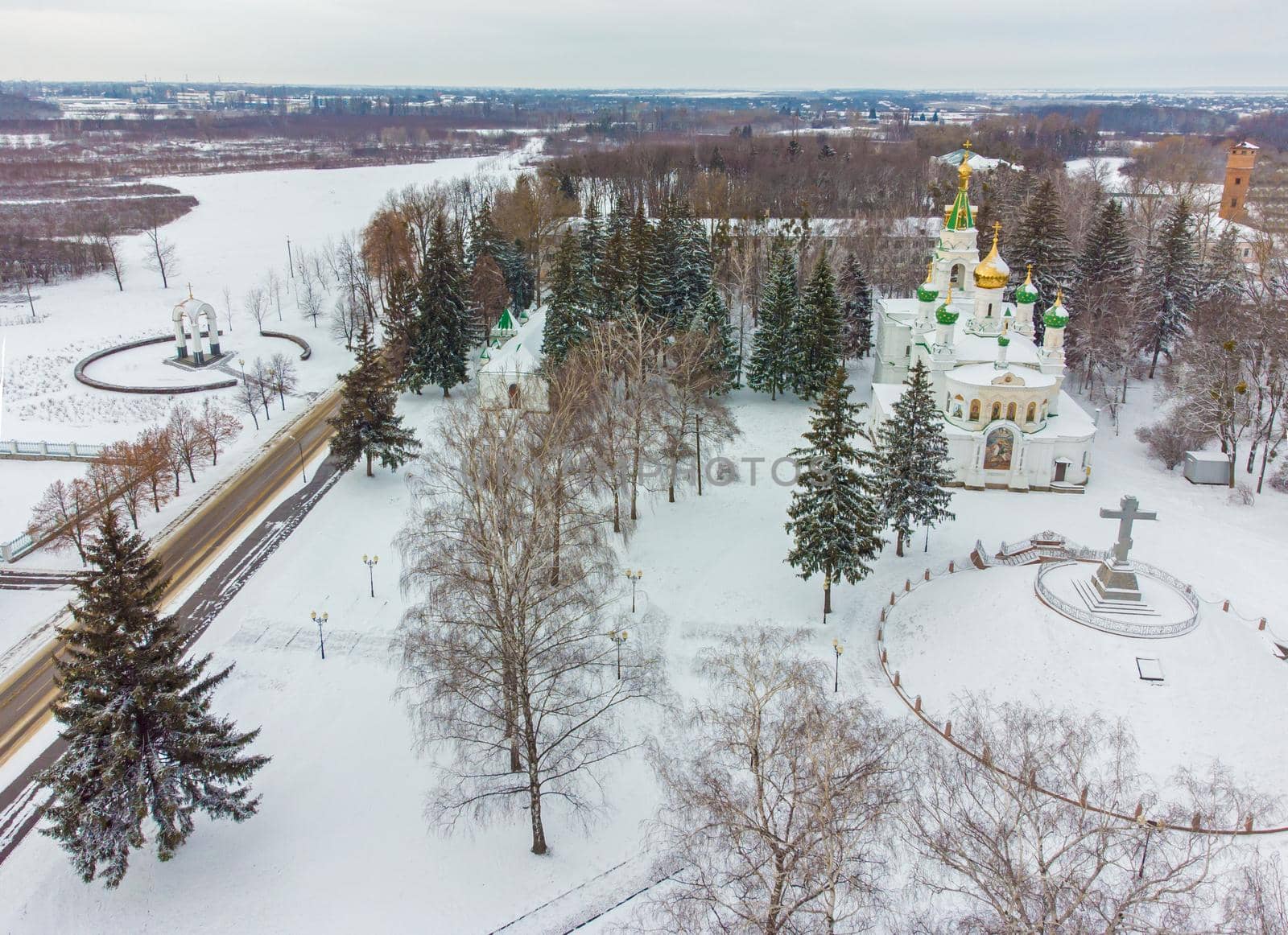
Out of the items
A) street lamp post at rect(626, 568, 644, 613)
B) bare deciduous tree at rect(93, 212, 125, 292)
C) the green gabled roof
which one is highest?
the green gabled roof

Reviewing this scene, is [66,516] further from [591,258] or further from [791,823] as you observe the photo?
[591,258]

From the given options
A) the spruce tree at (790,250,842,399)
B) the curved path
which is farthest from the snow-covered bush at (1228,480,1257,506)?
the spruce tree at (790,250,842,399)

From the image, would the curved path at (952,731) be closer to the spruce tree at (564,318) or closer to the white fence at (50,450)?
the spruce tree at (564,318)

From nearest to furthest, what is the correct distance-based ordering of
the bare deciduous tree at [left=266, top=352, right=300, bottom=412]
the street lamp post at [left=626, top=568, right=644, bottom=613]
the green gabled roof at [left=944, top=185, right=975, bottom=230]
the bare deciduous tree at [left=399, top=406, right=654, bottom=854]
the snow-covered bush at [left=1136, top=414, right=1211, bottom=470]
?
1. the bare deciduous tree at [left=399, top=406, right=654, bottom=854]
2. the street lamp post at [left=626, top=568, right=644, bottom=613]
3. the snow-covered bush at [left=1136, top=414, right=1211, bottom=470]
4. the green gabled roof at [left=944, top=185, right=975, bottom=230]
5. the bare deciduous tree at [left=266, top=352, right=300, bottom=412]

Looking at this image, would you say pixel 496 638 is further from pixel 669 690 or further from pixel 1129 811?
pixel 1129 811

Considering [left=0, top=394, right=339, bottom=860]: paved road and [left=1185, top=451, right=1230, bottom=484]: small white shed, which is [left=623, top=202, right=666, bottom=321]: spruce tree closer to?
[left=0, top=394, right=339, bottom=860]: paved road
